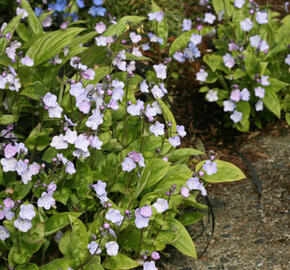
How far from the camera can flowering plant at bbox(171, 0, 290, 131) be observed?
3.99 metres

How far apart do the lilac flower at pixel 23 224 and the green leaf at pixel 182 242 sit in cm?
81

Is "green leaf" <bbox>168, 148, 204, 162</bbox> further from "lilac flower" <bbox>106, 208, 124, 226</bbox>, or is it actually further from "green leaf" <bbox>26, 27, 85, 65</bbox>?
"green leaf" <bbox>26, 27, 85, 65</bbox>

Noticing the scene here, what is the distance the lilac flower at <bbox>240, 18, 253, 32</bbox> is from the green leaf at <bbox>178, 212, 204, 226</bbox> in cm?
165

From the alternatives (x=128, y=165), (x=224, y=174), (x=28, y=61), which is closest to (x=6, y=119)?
(x=28, y=61)

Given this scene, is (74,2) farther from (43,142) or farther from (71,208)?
(71,208)

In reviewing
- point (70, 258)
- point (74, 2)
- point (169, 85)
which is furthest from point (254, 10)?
point (70, 258)

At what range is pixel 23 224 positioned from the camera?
2471mm

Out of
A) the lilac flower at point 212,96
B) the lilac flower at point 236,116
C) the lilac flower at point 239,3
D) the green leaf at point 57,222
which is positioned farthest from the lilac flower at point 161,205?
the lilac flower at point 239,3

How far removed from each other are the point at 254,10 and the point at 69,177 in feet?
7.06

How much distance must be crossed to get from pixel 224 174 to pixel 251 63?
1.16 meters

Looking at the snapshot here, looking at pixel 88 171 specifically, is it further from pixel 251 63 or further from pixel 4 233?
pixel 251 63

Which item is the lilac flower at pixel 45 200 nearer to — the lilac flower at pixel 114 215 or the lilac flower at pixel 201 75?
the lilac flower at pixel 114 215

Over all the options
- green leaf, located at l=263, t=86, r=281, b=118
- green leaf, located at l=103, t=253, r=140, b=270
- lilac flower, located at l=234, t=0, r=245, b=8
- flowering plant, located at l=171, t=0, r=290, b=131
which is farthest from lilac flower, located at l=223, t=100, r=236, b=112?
green leaf, located at l=103, t=253, r=140, b=270

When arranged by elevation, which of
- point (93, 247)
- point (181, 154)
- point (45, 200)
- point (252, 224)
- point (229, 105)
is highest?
point (45, 200)
